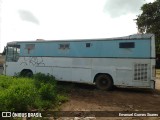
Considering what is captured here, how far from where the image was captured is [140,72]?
1432 cm

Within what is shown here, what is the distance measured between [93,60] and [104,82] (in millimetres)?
1437

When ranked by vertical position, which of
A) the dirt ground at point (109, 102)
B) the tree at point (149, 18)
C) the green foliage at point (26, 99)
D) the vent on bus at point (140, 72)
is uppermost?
the tree at point (149, 18)

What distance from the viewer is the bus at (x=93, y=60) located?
14.3 metres

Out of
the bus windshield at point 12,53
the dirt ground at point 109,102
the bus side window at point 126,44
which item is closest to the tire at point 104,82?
the dirt ground at point 109,102

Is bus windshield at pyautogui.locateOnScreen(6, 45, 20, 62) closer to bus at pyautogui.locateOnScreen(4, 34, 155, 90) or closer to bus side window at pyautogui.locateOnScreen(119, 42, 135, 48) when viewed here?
bus at pyautogui.locateOnScreen(4, 34, 155, 90)

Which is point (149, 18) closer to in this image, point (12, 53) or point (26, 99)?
point (12, 53)

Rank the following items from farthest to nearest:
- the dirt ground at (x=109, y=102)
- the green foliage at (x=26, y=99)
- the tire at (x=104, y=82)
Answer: the tire at (x=104, y=82), the dirt ground at (x=109, y=102), the green foliage at (x=26, y=99)

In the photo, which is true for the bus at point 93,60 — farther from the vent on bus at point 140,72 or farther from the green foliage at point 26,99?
the green foliage at point 26,99

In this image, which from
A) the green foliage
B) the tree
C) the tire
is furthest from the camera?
the tree

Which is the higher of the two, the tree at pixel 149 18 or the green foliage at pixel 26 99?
the tree at pixel 149 18

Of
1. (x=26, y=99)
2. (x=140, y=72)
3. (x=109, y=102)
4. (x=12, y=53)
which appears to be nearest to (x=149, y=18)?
(x=12, y=53)

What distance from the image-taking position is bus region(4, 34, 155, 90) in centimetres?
1429

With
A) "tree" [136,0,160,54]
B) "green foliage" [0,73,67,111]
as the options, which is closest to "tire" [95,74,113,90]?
"green foliage" [0,73,67,111]

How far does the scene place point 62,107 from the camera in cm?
1079
